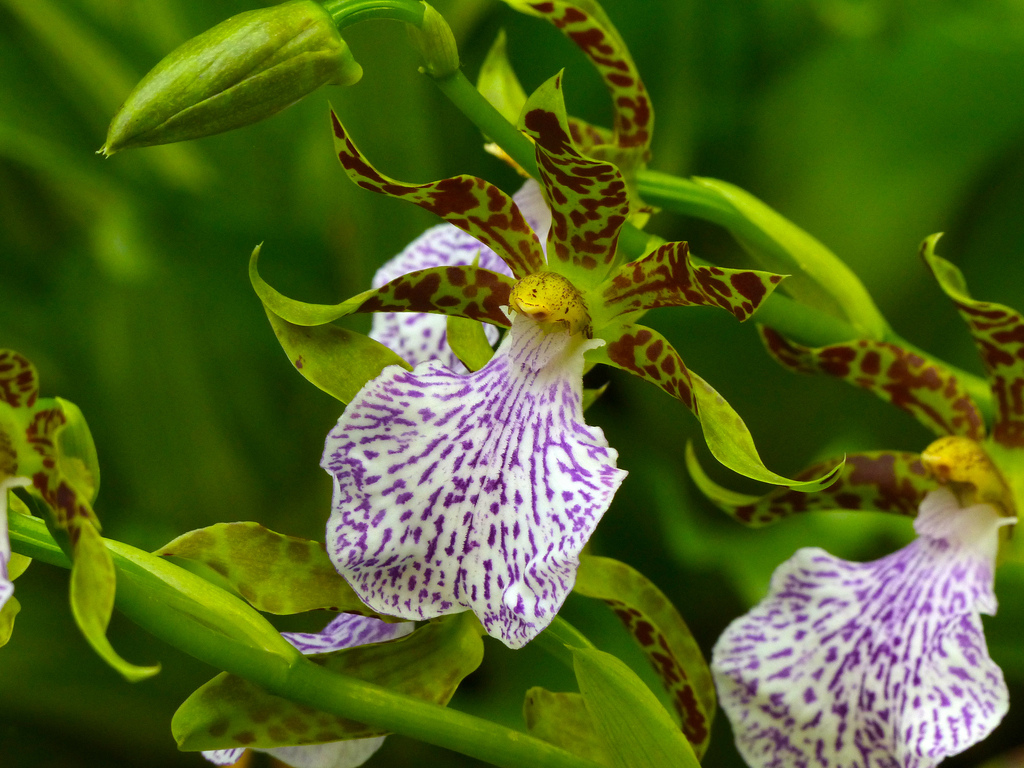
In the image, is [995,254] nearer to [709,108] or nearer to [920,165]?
[920,165]

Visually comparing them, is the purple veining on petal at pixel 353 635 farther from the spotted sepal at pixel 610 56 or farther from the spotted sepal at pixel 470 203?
the spotted sepal at pixel 610 56

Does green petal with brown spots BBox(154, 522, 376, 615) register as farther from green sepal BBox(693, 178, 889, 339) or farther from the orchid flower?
green sepal BBox(693, 178, 889, 339)

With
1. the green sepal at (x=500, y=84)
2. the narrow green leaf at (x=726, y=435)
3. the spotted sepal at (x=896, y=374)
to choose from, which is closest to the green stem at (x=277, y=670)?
the narrow green leaf at (x=726, y=435)

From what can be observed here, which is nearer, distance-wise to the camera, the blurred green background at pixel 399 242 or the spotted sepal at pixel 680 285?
the spotted sepal at pixel 680 285

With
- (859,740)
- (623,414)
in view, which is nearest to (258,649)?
(859,740)

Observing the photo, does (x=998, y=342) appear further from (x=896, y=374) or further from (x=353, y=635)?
(x=353, y=635)

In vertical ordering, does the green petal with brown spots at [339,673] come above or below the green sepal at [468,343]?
below

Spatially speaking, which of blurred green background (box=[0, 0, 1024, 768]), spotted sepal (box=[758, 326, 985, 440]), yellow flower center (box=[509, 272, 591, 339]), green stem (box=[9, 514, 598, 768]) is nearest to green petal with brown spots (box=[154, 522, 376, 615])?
green stem (box=[9, 514, 598, 768])
